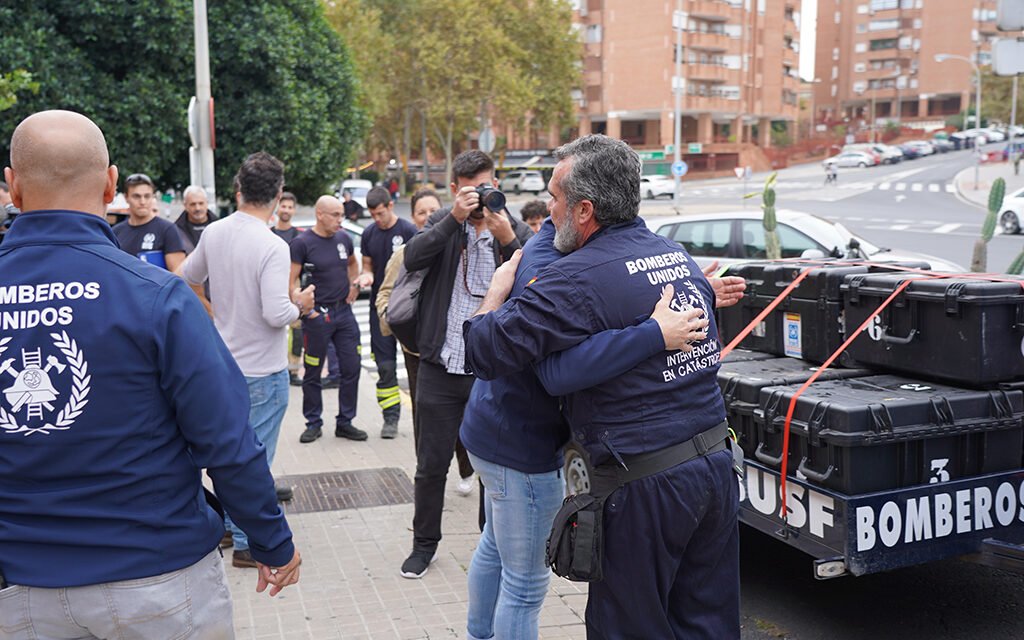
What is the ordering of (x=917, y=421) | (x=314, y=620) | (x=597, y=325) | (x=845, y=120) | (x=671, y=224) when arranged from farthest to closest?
(x=845, y=120) < (x=671, y=224) < (x=314, y=620) < (x=917, y=421) < (x=597, y=325)

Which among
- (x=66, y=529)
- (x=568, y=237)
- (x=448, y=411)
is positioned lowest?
(x=448, y=411)

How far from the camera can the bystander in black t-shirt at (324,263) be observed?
8.38 m

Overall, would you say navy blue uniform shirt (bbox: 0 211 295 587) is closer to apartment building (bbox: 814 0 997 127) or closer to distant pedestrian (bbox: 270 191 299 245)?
distant pedestrian (bbox: 270 191 299 245)

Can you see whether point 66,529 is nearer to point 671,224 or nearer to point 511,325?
point 511,325

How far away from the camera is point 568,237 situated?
3080mm

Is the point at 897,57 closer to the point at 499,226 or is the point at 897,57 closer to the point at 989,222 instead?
the point at 989,222

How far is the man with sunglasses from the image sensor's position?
7.30 meters

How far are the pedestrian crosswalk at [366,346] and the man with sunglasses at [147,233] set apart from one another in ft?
5.82

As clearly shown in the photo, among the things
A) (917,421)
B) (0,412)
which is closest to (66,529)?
(0,412)

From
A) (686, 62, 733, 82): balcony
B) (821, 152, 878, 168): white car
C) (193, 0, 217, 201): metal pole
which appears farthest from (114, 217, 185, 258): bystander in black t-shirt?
(686, 62, 733, 82): balcony

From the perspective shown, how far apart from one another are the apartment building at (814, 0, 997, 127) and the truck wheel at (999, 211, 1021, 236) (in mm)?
74220

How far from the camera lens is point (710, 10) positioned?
7525cm

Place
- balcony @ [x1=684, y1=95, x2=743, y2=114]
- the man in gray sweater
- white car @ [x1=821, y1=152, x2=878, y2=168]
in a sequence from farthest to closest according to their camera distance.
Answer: balcony @ [x1=684, y1=95, x2=743, y2=114] → white car @ [x1=821, y1=152, x2=878, y2=168] → the man in gray sweater

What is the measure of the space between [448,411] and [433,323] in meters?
0.44
